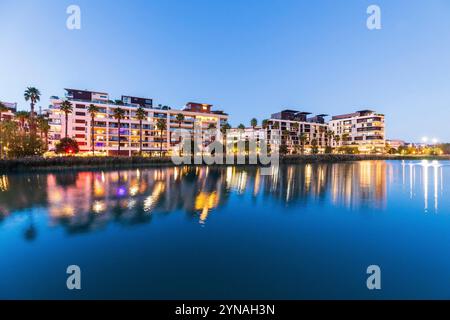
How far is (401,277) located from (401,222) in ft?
34.9

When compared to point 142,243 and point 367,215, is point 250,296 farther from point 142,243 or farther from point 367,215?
point 367,215

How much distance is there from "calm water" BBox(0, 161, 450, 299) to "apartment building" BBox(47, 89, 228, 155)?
83.7m

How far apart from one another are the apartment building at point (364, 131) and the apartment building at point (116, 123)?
9875 cm

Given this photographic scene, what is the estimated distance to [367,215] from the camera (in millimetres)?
21922

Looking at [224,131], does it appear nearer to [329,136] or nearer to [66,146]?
[66,146]

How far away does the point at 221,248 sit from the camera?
14.3 m

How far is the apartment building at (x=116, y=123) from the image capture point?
328ft

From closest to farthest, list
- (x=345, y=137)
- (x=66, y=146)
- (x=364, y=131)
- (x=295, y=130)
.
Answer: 1. (x=66, y=146)
2. (x=295, y=130)
3. (x=345, y=137)
4. (x=364, y=131)

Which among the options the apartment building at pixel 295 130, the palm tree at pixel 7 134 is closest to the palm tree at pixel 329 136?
the apartment building at pixel 295 130

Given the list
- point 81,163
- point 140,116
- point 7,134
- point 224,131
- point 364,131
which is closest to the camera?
point 7,134

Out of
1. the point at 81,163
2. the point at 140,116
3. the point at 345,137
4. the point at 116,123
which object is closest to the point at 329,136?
the point at 345,137

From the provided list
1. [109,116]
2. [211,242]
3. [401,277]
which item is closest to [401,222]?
[401,277]

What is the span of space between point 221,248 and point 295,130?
149596 millimetres
